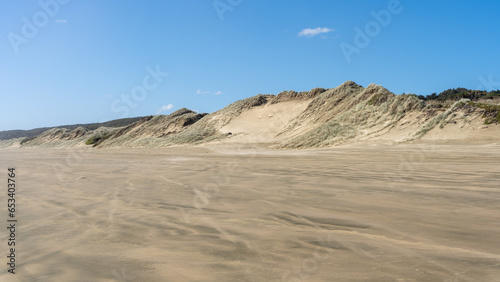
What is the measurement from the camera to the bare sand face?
3191 mm

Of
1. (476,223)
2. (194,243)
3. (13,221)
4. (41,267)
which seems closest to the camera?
(41,267)

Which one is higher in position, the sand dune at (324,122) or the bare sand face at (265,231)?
the sand dune at (324,122)

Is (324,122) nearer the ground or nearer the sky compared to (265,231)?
nearer the sky

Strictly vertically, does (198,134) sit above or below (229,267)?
above

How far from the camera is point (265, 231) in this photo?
4477 mm

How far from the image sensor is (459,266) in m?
3.16

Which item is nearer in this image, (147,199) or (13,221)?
(13,221)

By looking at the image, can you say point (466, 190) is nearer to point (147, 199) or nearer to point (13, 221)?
point (147, 199)

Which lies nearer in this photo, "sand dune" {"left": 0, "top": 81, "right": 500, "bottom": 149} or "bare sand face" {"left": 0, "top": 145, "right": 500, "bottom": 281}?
"bare sand face" {"left": 0, "top": 145, "right": 500, "bottom": 281}

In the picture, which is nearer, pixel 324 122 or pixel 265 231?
pixel 265 231

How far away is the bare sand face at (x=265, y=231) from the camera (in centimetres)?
319

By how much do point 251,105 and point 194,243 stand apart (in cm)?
4323

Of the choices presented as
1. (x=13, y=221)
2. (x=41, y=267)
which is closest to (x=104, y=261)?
(x=41, y=267)

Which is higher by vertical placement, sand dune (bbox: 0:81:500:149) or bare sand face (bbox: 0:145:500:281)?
sand dune (bbox: 0:81:500:149)
